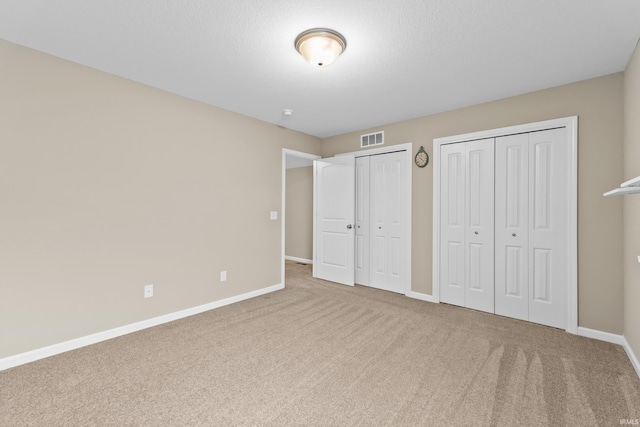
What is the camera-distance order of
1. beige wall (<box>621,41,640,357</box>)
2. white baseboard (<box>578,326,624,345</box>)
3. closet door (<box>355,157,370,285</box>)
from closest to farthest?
beige wall (<box>621,41,640,357</box>), white baseboard (<box>578,326,624,345</box>), closet door (<box>355,157,370,285</box>)

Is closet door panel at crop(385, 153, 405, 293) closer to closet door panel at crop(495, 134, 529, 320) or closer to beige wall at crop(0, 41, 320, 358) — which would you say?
closet door panel at crop(495, 134, 529, 320)

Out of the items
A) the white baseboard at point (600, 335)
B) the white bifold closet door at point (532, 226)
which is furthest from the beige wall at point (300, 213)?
the white baseboard at point (600, 335)

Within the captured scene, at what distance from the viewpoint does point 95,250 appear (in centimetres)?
264

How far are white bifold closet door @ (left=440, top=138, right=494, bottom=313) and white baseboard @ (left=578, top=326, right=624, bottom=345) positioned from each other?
80cm

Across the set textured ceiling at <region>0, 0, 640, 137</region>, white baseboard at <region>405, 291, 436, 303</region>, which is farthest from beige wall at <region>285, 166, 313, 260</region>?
textured ceiling at <region>0, 0, 640, 137</region>

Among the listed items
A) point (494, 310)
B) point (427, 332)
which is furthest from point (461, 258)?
point (427, 332)

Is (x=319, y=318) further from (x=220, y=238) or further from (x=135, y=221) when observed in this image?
(x=135, y=221)

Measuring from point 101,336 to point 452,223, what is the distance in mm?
4052

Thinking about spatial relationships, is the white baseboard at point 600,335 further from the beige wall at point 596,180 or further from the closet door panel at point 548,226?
the closet door panel at point 548,226

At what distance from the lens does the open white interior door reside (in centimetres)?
464

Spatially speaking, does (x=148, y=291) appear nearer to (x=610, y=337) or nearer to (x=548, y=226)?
(x=548, y=226)

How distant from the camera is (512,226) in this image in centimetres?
326

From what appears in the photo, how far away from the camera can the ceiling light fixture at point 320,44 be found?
6.78ft

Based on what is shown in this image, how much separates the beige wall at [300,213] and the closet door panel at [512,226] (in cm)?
388
